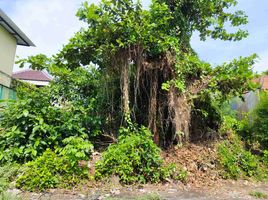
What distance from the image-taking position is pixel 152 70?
16.5 feet

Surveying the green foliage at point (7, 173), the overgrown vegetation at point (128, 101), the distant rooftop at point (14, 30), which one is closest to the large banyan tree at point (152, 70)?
the overgrown vegetation at point (128, 101)

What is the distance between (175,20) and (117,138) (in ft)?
10.2

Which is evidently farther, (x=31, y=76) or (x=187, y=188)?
(x=31, y=76)

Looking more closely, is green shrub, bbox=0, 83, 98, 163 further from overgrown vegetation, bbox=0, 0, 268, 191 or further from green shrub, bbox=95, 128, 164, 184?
green shrub, bbox=95, 128, 164, 184

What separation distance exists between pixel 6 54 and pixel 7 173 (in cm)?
769

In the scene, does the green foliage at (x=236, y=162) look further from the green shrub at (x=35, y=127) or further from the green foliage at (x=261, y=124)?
the green shrub at (x=35, y=127)

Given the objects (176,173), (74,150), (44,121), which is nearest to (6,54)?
(44,121)

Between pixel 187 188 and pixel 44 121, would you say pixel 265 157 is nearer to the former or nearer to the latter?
pixel 187 188

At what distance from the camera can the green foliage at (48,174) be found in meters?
3.42

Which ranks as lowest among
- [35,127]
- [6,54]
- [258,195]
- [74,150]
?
[258,195]

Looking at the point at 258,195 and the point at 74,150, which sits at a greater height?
the point at 74,150

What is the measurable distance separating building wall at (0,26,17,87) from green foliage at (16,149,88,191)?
662 centimetres

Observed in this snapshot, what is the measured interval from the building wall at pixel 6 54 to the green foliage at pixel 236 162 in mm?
8359

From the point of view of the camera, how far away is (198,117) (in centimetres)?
553
